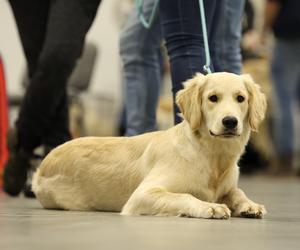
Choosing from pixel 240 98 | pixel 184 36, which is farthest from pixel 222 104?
pixel 184 36

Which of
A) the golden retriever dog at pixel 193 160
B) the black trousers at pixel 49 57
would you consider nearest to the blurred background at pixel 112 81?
the black trousers at pixel 49 57

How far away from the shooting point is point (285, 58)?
6133mm

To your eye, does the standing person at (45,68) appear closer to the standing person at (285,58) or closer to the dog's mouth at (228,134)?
the dog's mouth at (228,134)

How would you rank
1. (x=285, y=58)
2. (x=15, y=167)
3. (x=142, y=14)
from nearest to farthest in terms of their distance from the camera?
(x=142, y=14) < (x=15, y=167) < (x=285, y=58)

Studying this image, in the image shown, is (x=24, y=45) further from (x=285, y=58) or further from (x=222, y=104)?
(x=285, y=58)

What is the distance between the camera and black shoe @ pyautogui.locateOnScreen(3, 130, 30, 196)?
349 centimetres

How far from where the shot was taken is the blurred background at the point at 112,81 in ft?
24.2

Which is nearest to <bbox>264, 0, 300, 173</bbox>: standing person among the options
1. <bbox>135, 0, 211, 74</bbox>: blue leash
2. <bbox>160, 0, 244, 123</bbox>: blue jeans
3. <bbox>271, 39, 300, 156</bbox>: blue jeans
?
<bbox>271, 39, 300, 156</bbox>: blue jeans

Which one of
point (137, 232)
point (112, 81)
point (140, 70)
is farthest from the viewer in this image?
point (112, 81)

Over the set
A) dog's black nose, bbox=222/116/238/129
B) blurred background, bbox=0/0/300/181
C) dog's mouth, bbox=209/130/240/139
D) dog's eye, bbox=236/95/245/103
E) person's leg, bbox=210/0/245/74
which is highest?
person's leg, bbox=210/0/245/74

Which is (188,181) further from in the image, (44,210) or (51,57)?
(51,57)

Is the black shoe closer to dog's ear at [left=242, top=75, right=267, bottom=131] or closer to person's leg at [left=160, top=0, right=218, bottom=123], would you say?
person's leg at [left=160, top=0, right=218, bottom=123]

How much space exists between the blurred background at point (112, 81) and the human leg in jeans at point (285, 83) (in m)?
0.90

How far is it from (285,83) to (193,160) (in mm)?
3871
